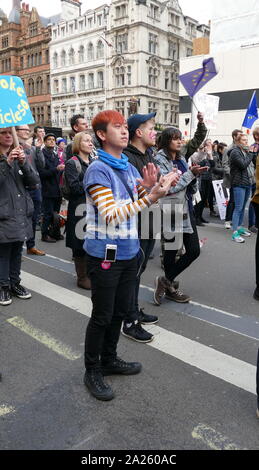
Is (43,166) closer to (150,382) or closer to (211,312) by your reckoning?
(211,312)

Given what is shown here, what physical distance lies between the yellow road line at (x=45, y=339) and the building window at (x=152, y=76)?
45115 millimetres

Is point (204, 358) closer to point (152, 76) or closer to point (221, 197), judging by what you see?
point (221, 197)

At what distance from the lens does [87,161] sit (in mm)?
5016

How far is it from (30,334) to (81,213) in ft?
5.87

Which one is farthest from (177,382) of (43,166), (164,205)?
(43,166)

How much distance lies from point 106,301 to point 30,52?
6315cm

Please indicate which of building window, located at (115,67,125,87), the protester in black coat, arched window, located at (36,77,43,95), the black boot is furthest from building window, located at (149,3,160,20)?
the black boot

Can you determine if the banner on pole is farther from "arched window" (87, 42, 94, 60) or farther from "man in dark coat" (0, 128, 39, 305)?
"arched window" (87, 42, 94, 60)

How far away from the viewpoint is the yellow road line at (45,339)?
330cm

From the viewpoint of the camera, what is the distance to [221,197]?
959cm

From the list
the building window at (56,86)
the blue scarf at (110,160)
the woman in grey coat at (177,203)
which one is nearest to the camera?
the blue scarf at (110,160)

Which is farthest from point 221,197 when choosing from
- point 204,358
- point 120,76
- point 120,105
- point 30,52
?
point 30,52

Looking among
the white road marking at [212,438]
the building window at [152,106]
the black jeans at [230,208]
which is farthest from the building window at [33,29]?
the white road marking at [212,438]

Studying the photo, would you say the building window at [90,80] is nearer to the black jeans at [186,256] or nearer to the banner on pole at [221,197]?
the banner on pole at [221,197]
